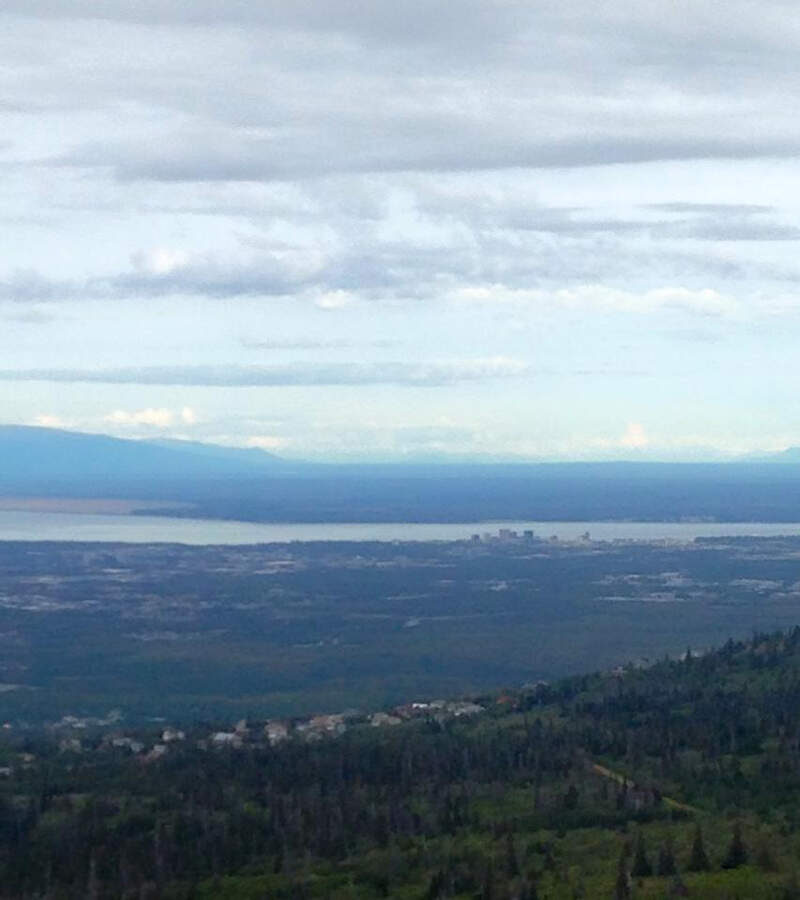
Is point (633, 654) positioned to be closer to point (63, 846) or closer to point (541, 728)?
point (541, 728)

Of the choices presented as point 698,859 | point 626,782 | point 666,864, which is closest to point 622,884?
point 666,864

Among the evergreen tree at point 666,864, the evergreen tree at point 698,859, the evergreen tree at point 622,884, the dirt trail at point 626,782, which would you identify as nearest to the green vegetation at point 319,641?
the dirt trail at point 626,782

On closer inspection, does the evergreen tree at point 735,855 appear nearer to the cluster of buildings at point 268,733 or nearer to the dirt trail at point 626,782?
the dirt trail at point 626,782

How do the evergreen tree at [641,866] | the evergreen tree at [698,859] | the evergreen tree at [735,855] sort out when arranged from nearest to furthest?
the evergreen tree at [641,866]
the evergreen tree at [698,859]
the evergreen tree at [735,855]

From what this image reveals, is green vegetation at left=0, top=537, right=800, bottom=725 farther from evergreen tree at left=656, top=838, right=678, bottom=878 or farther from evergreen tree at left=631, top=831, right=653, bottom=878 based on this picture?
evergreen tree at left=656, top=838, right=678, bottom=878

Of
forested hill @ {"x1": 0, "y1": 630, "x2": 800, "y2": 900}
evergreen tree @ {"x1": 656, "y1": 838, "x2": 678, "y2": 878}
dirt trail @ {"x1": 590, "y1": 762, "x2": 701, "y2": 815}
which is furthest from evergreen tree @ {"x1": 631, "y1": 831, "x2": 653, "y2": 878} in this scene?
dirt trail @ {"x1": 590, "y1": 762, "x2": 701, "y2": 815}

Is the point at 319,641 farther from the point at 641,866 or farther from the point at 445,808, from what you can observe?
the point at 641,866
